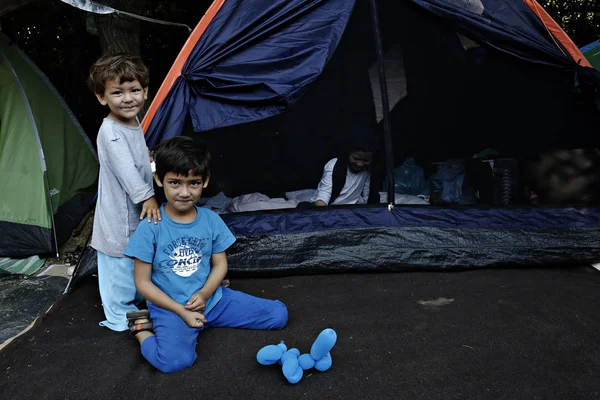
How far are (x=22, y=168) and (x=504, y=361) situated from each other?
3.27m

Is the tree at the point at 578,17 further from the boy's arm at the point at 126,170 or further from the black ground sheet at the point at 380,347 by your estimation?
the boy's arm at the point at 126,170

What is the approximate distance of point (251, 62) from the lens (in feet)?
8.60

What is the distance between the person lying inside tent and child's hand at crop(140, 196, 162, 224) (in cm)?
102

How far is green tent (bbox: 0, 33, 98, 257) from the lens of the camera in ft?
11.0

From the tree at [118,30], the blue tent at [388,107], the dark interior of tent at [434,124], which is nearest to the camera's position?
the blue tent at [388,107]

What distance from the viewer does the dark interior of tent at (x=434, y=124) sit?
113 inches

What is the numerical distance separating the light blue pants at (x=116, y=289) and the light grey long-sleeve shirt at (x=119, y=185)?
0.19ft

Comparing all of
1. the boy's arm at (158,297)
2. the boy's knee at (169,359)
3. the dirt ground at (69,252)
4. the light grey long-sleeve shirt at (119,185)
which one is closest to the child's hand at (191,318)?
the boy's arm at (158,297)

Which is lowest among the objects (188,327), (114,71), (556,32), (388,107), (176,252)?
(188,327)

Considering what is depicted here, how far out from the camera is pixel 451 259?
2.72 meters

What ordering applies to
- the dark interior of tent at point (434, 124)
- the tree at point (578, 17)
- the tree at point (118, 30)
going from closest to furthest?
the dark interior of tent at point (434, 124) → the tree at point (118, 30) → the tree at point (578, 17)

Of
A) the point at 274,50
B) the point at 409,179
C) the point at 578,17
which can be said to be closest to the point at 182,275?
the point at 274,50

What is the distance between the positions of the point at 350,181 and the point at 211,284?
4.03 ft

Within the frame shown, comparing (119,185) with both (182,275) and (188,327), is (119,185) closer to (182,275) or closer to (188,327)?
(182,275)
